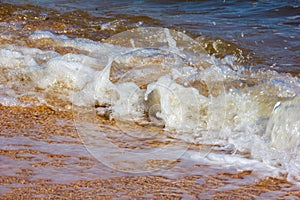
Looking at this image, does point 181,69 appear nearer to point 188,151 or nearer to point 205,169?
point 188,151

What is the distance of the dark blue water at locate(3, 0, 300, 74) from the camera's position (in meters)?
5.59

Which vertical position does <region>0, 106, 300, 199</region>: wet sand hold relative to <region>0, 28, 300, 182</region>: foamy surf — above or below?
below

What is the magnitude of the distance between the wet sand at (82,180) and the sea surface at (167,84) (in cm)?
9

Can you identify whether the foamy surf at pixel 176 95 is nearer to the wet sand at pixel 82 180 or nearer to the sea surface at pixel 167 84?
A: the sea surface at pixel 167 84

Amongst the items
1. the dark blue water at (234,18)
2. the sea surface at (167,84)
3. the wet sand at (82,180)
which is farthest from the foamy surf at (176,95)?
the dark blue water at (234,18)

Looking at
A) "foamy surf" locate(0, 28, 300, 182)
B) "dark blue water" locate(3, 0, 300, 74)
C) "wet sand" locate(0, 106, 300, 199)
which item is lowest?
"wet sand" locate(0, 106, 300, 199)

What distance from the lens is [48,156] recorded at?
292cm

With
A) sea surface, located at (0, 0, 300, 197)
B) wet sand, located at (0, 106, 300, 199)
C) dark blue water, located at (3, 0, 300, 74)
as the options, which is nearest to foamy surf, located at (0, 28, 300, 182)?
sea surface, located at (0, 0, 300, 197)

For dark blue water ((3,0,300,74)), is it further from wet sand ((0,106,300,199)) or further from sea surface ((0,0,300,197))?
wet sand ((0,106,300,199))

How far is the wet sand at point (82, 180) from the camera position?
2.50 metres

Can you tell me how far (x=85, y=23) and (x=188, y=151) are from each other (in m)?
3.90

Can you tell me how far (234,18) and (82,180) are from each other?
16.3 feet

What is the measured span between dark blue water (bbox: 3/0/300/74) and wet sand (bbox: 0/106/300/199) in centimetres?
246

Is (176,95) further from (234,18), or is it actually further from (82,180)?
(234,18)
